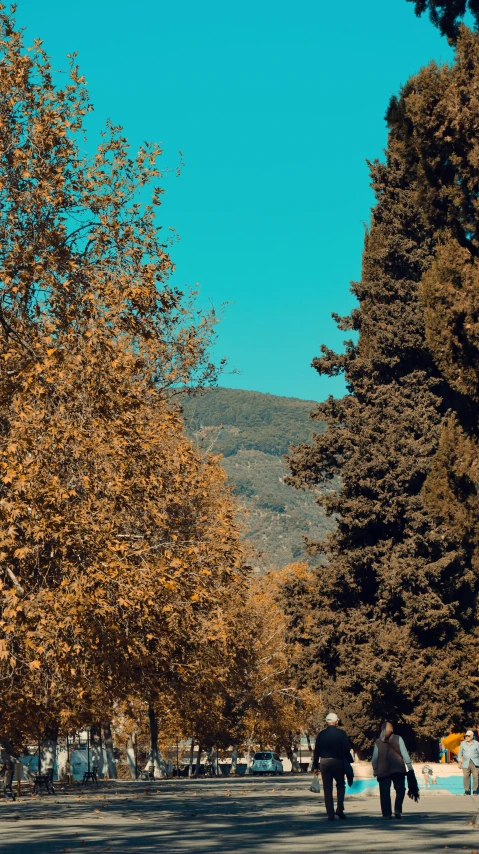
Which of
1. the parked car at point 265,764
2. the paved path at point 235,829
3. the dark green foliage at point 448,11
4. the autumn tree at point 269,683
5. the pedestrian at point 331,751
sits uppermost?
the dark green foliage at point 448,11

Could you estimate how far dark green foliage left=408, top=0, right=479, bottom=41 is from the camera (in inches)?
920

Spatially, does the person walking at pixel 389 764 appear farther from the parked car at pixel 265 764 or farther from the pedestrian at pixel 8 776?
the parked car at pixel 265 764

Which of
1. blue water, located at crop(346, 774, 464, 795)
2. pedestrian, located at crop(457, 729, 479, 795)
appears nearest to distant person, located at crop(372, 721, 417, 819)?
pedestrian, located at crop(457, 729, 479, 795)

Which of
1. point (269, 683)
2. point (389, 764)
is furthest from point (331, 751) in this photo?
point (269, 683)

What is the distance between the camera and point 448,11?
2375 centimetres

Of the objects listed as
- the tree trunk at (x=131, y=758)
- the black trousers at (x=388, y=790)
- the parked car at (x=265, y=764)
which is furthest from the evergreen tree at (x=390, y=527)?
the tree trunk at (x=131, y=758)

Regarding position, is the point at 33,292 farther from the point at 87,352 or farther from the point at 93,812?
the point at 93,812

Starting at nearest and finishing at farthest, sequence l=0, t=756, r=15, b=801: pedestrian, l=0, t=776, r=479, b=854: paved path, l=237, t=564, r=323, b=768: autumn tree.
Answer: l=0, t=776, r=479, b=854: paved path < l=0, t=756, r=15, b=801: pedestrian < l=237, t=564, r=323, b=768: autumn tree

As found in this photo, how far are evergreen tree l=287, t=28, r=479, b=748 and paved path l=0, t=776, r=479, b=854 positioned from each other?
8.40 meters

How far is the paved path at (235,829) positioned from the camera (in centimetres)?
1330

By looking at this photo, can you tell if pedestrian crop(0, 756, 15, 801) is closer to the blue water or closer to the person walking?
the blue water

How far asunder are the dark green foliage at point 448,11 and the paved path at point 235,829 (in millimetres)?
14950

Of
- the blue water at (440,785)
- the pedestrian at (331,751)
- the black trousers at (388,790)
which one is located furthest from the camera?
the blue water at (440,785)

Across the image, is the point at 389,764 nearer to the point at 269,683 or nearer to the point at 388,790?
the point at 388,790
